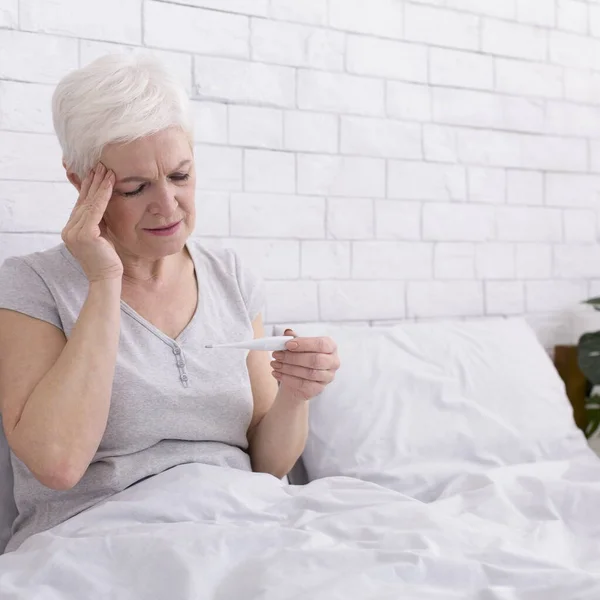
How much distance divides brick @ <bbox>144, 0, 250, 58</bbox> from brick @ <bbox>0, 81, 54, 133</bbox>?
27 centimetres

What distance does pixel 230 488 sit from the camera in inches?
52.7

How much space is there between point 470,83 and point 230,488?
4.83ft

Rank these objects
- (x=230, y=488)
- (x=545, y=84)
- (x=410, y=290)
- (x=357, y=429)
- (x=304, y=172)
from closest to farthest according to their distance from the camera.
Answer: (x=230, y=488), (x=357, y=429), (x=304, y=172), (x=410, y=290), (x=545, y=84)

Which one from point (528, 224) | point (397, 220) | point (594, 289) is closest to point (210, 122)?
point (397, 220)

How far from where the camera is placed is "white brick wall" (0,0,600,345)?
1828 mm

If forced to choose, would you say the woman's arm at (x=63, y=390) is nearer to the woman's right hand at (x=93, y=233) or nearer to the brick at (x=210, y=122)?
the woman's right hand at (x=93, y=233)

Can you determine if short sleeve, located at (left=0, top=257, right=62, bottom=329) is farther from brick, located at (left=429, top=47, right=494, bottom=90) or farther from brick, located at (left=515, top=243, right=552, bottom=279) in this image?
brick, located at (left=515, top=243, right=552, bottom=279)

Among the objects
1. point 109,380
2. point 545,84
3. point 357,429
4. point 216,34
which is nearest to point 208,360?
point 109,380

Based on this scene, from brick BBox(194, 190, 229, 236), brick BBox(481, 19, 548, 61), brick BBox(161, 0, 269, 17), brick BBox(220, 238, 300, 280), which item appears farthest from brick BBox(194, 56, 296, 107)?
brick BBox(481, 19, 548, 61)

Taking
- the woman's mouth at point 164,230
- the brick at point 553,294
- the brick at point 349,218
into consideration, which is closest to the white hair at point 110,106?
the woman's mouth at point 164,230

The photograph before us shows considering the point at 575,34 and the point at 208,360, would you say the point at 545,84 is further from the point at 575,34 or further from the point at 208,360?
the point at 208,360

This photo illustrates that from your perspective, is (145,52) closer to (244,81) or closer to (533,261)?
(244,81)

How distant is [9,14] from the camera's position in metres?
1.76

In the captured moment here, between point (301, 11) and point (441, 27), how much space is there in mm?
430
